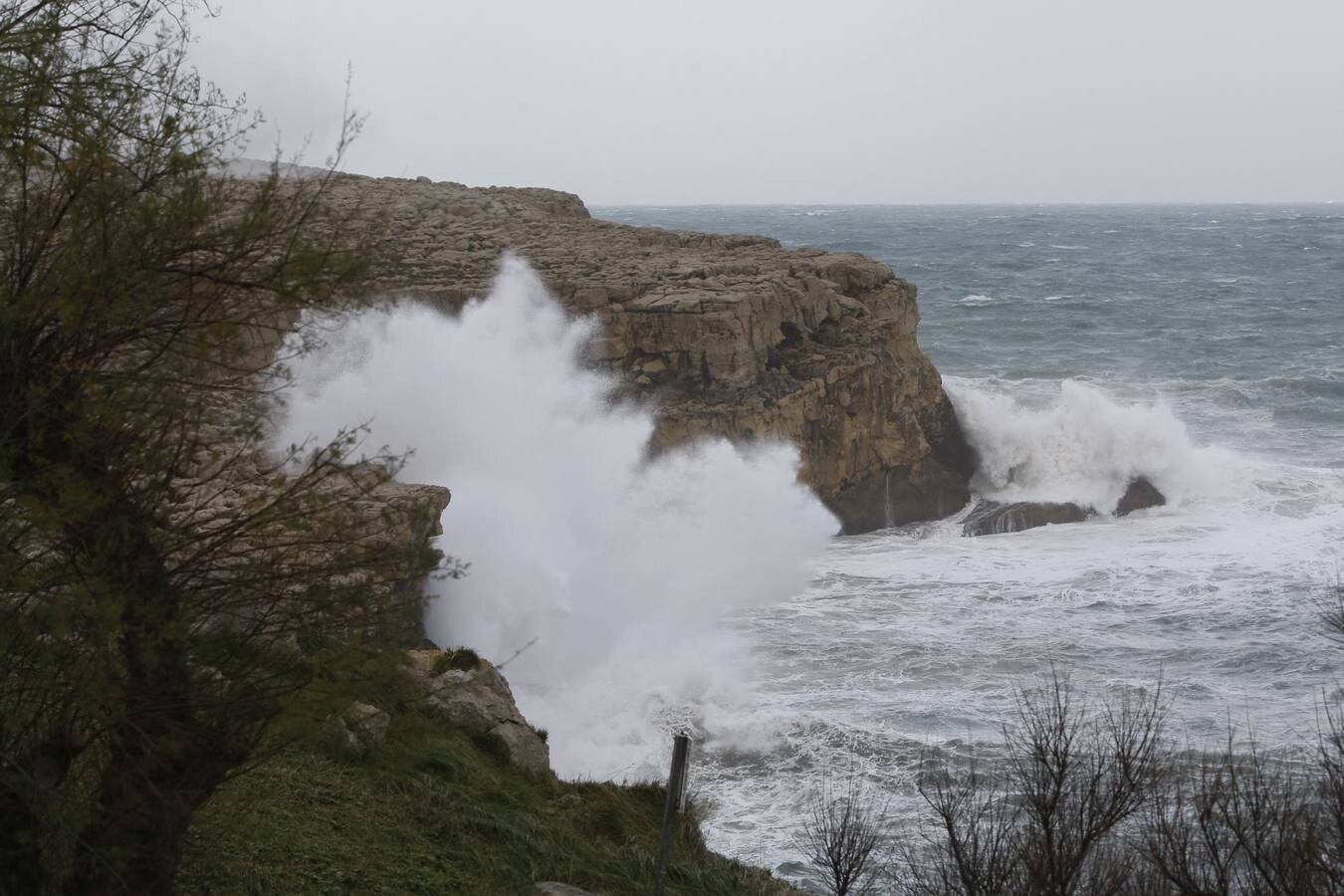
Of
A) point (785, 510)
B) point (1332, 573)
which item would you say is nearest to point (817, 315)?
point (785, 510)

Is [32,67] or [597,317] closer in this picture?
[32,67]

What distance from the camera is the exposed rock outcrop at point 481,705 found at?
10.6m

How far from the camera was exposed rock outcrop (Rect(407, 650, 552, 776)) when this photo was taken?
34.7 feet

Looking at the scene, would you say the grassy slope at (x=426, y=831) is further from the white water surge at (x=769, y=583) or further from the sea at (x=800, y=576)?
the white water surge at (x=769, y=583)

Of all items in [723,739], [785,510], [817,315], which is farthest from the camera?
[817,315]

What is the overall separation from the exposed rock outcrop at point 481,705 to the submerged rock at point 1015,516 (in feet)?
45.0

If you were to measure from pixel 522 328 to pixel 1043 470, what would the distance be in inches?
442

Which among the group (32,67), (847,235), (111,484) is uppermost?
(32,67)

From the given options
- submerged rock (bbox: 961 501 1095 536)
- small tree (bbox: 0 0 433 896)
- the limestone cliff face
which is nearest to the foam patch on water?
submerged rock (bbox: 961 501 1095 536)

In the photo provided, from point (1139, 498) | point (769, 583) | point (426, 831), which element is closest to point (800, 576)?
point (769, 583)

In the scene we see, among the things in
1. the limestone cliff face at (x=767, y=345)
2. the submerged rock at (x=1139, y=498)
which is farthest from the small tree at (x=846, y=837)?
the submerged rock at (x=1139, y=498)

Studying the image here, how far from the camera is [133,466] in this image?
16.5 ft

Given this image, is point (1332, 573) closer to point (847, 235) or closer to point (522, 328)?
point (522, 328)

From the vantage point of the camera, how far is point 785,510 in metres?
21.5
